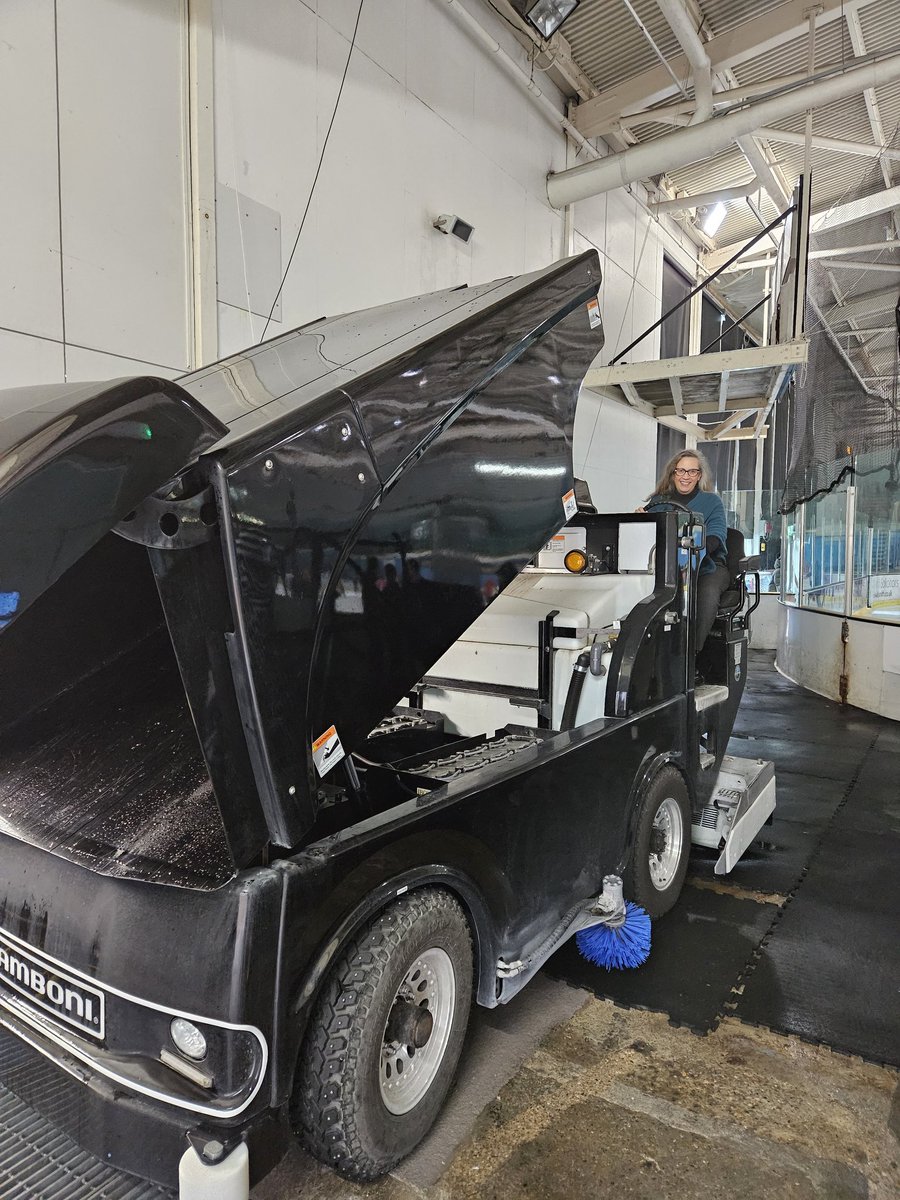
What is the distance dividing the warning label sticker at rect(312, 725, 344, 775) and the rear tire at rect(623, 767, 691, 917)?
1587 mm

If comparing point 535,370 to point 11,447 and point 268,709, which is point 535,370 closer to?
point 268,709

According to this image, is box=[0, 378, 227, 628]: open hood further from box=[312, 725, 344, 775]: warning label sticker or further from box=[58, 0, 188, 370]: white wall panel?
box=[58, 0, 188, 370]: white wall panel

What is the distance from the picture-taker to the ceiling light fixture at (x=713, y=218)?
10164mm

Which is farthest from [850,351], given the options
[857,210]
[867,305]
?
[857,210]

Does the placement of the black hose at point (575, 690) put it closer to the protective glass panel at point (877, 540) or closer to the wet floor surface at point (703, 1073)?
the wet floor surface at point (703, 1073)

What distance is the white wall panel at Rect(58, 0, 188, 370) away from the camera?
307 centimetres

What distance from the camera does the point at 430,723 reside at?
9.32 ft

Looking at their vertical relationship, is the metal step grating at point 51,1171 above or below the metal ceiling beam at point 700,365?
below

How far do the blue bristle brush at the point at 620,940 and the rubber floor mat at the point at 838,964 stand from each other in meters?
0.36

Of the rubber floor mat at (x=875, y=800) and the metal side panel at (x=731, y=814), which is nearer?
the metal side panel at (x=731, y=814)

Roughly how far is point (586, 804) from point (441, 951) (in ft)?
2.37

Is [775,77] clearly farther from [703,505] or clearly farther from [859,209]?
[703,505]

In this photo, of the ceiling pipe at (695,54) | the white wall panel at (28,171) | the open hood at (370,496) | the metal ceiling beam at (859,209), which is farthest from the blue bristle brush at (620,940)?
the metal ceiling beam at (859,209)

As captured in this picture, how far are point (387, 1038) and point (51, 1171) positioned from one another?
→ 74 cm
